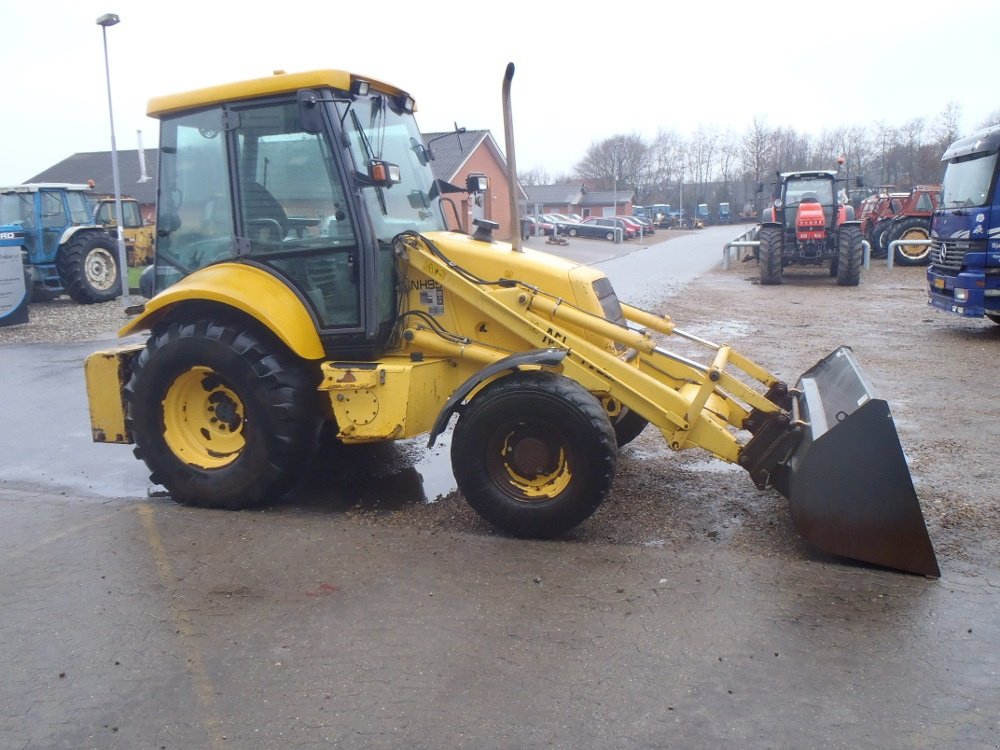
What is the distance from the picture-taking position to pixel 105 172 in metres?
53.2

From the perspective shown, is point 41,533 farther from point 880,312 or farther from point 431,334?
point 880,312

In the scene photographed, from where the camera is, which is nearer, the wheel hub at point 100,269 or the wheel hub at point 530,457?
the wheel hub at point 530,457

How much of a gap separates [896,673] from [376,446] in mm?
4733

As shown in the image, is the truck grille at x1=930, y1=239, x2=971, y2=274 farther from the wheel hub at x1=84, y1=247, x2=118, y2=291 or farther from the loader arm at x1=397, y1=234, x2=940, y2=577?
the wheel hub at x1=84, y1=247, x2=118, y2=291

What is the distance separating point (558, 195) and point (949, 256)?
79.1m

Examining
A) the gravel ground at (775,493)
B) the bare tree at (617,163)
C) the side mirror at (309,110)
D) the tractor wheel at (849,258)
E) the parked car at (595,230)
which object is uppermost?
the bare tree at (617,163)

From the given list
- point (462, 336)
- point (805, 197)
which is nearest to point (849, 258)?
point (805, 197)

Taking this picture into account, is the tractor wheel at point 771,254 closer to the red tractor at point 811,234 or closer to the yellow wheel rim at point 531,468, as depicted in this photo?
the red tractor at point 811,234

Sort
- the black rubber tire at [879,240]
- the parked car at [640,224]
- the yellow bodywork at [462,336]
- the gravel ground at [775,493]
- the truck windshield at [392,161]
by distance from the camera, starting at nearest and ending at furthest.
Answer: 1. the gravel ground at [775,493]
2. the yellow bodywork at [462,336]
3. the truck windshield at [392,161]
4. the black rubber tire at [879,240]
5. the parked car at [640,224]

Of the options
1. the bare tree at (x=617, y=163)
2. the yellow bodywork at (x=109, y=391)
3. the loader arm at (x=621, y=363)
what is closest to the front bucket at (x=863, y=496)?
the loader arm at (x=621, y=363)

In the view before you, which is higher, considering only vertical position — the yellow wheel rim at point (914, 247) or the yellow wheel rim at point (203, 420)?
the yellow wheel rim at point (914, 247)

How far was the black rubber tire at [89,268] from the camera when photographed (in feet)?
61.2

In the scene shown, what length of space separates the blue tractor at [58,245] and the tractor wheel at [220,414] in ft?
47.4

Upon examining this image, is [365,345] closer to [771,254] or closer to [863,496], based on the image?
[863,496]
